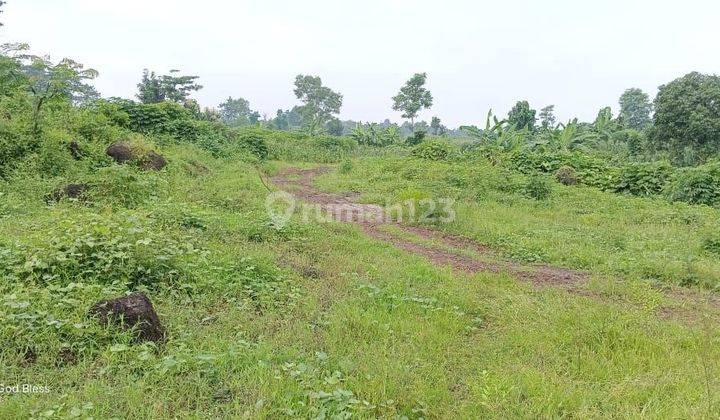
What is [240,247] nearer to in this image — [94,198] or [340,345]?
[340,345]

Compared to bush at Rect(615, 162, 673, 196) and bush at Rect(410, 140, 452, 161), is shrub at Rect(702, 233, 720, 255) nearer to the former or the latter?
bush at Rect(615, 162, 673, 196)

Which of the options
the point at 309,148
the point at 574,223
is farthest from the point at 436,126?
the point at 574,223

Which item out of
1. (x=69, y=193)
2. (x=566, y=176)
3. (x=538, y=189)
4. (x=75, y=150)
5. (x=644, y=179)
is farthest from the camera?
(x=566, y=176)

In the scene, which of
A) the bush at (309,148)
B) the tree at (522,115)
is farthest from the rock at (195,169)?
the tree at (522,115)

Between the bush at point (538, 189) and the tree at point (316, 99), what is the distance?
1626 inches

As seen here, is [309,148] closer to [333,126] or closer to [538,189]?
[538,189]

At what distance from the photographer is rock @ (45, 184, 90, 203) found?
24.5ft

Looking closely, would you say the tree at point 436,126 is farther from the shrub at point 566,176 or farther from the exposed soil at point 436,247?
the exposed soil at point 436,247

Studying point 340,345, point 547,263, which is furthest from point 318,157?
point 340,345

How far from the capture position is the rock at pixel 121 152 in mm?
10875

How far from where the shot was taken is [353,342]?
3889 millimetres

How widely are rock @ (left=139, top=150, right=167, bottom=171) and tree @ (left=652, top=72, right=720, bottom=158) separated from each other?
2020 centimetres

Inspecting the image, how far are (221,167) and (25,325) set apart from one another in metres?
12.1

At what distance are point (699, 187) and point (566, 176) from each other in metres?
3.74
